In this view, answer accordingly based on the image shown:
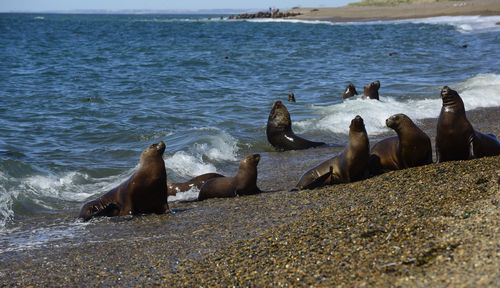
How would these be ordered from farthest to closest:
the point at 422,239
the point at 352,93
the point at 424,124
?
the point at 352,93
the point at 424,124
the point at 422,239

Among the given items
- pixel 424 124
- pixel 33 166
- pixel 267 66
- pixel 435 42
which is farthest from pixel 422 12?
pixel 33 166

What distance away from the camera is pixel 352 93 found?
1786 cm

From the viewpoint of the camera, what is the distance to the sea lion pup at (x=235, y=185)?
8.30 meters

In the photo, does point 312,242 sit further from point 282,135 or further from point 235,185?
point 282,135

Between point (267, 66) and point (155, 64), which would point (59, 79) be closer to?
point (155, 64)

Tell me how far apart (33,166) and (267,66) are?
19.0 meters

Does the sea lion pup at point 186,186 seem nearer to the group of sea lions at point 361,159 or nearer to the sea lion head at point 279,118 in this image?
the group of sea lions at point 361,159

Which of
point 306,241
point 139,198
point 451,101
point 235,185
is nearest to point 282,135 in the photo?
point 235,185

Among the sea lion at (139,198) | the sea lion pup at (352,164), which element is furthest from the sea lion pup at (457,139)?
the sea lion at (139,198)

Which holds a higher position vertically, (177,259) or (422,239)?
(422,239)

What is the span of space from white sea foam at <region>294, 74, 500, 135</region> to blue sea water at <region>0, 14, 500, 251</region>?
1.9 inches

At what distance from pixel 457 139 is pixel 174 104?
11449 mm

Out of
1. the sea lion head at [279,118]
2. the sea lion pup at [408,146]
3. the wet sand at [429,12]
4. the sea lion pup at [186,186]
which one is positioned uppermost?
the wet sand at [429,12]

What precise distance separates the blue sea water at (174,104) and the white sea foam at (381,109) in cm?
5
